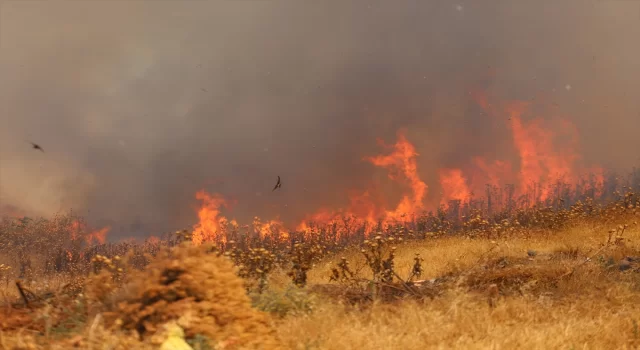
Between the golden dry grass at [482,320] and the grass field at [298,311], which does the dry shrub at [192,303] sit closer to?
the grass field at [298,311]

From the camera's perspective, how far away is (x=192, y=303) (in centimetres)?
376

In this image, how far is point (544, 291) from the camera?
6.93 meters

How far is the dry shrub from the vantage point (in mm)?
3660

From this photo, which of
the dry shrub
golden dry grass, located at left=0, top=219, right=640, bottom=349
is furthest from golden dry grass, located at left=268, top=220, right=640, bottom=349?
the dry shrub

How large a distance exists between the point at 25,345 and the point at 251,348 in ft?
4.84

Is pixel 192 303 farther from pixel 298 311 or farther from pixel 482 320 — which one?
pixel 482 320

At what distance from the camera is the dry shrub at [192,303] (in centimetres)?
366

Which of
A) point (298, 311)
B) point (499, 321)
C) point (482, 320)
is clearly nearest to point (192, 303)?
point (298, 311)

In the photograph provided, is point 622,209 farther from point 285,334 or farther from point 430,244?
point 285,334

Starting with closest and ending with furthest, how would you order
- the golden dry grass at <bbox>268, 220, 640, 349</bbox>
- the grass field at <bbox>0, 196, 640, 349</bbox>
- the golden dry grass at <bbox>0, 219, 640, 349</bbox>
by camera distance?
the grass field at <bbox>0, 196, 640, 349</bbox>
the golden dry grass at <bbox>0, 219, 640, 349</bbox>
the golden dry grass at <bbox>268, 220, 640, 349</bbox>

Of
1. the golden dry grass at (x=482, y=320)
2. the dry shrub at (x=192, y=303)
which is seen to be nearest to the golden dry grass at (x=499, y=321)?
the golden dry grass at (x=482, y=320)

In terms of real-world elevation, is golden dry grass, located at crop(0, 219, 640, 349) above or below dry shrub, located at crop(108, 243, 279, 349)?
below

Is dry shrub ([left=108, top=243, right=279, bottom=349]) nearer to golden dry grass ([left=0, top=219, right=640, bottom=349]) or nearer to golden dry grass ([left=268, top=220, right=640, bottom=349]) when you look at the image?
golden dry grass ([left=0, top=219, right=640, bottom=349])

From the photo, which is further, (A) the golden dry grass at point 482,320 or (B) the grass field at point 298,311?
(A) the golden dry grass at point 482,320
